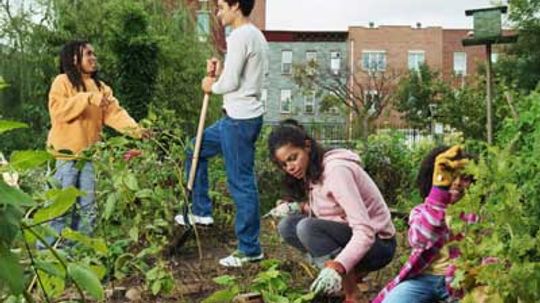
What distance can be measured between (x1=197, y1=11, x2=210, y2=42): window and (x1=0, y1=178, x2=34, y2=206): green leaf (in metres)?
14.1

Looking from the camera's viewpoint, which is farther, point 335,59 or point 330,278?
point 335,59

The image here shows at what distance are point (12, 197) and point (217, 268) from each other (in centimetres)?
333

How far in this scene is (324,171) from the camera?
365cm

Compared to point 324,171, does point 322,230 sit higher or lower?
lower

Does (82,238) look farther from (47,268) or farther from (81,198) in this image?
(81,198)

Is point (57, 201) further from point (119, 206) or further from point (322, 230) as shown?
point (119, 206)

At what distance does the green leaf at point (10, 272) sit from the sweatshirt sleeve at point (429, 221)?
178 centimetres

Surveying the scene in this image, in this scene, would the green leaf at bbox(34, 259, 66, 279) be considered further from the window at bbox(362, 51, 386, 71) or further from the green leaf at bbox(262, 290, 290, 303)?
the window at bbox(362, 51, 386, 71)

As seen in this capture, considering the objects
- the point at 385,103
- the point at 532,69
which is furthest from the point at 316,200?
the point at 385,103

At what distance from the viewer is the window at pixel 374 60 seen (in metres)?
44.6

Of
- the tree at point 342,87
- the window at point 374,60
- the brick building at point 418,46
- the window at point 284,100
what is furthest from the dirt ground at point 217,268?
the brick building at point 418,46

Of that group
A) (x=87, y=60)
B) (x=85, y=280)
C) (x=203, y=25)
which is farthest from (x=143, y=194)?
(x=203, y=25)

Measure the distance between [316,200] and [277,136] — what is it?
13.5 inches

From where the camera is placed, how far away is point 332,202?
3.75 m
